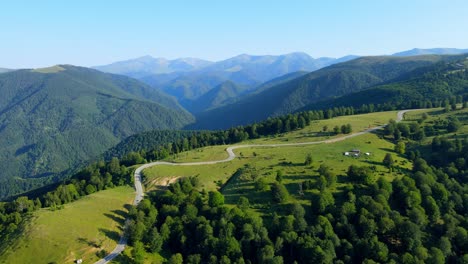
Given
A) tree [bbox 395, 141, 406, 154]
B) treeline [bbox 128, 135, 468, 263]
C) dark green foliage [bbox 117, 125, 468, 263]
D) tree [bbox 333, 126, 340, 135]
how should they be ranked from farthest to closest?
tree [bbox 333, 126, 340, 135] → tree [bbox 395, 141, 406, 154] → dark green foliage [bbox 117, 125, 468, 263] → treeline [bbox 128, 135, 468, 263]

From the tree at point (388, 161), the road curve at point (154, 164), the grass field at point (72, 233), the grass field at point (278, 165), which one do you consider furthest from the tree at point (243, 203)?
the tree at point (388, 161)

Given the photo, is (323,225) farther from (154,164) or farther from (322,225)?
(154,164)

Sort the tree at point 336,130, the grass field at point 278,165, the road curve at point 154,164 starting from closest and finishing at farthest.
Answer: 1. the road curve at point 154,164
2. the grass field at point 278,165
3. the tree at point 336,130

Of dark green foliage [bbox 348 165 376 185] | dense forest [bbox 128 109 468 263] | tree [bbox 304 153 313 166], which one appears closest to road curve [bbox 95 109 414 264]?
dense forest [bbox 128 109 468 263]

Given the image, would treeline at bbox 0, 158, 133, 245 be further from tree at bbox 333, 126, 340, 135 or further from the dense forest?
tree at bbox 333, 126, 340, 135

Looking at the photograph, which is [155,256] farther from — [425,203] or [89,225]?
[425,203]

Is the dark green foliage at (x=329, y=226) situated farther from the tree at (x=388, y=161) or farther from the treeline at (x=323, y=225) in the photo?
the tree at (x=388, y=161)
